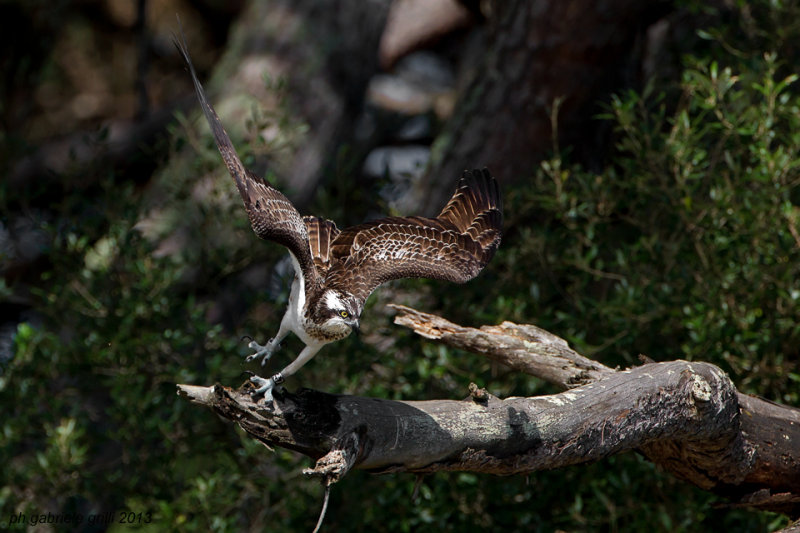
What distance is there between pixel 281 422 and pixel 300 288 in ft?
2.41

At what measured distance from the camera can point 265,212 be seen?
11.5ft

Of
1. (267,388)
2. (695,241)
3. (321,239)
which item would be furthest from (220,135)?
(695,241)

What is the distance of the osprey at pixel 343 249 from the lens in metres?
3.31

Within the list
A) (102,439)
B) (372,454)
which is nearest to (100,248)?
(102,439)

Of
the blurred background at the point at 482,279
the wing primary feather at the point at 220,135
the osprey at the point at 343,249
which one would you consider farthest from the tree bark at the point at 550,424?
the wing primary feather at the point at 220,135

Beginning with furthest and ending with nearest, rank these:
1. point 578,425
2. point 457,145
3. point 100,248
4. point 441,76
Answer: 1. point 441,76
2. point 457,145
3. point 100,248
4. point 578,425

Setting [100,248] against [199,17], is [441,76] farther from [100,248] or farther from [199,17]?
[100,248]

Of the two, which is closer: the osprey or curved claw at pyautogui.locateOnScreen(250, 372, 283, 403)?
curved claw at pyautogui.locateOnScreen(250, 372, 283, 403)

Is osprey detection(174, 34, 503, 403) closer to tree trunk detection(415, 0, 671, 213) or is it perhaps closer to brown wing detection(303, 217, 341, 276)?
brown wing detection(303, 217, 341, 276)

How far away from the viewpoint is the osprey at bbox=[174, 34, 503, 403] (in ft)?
10.9

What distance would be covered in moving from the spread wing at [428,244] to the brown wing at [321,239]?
40mm

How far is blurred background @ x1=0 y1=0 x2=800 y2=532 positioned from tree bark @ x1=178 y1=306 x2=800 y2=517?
59 cm

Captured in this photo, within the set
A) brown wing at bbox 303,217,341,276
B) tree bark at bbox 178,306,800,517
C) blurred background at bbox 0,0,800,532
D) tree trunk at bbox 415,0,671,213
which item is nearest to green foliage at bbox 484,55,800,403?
blurred background at bbox 0,0,800,532

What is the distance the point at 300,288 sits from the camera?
3533mm
